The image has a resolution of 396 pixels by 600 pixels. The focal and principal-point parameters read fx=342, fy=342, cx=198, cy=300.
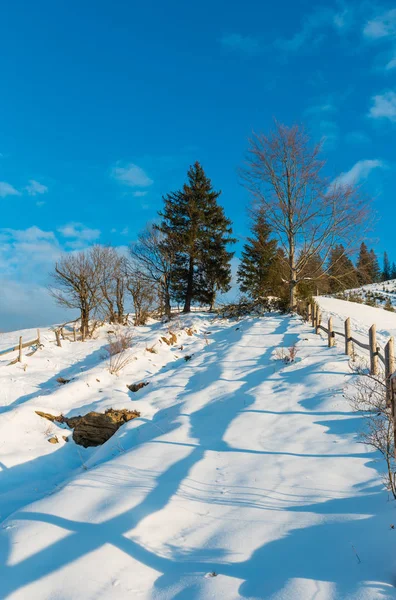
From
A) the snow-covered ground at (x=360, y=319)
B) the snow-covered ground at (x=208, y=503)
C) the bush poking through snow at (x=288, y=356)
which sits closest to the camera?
the snow-covered ground at (x=208, y=503)

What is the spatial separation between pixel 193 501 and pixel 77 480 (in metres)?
1.66

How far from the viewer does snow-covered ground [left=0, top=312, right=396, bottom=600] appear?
263cm

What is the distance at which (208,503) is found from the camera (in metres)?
3.82

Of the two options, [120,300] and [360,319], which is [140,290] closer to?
[120,300]

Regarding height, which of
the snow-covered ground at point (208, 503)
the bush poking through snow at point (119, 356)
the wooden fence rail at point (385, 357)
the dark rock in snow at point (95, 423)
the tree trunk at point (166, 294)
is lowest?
the dark rock in snow at point (95, 423)

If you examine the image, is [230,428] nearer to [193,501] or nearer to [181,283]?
[193,501]

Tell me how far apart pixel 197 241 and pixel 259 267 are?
20.1ft

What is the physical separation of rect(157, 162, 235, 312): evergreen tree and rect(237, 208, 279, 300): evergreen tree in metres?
2.39

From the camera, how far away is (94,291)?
24672mm

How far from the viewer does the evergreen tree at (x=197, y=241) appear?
2712cm

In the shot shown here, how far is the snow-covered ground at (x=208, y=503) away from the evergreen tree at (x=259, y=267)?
16974 millimetres

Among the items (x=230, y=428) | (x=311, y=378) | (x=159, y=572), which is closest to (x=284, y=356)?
(x=311, y=378)

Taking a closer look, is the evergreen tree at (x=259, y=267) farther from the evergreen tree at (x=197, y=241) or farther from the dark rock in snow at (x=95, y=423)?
the dark rock in snow at (x=95, y=423)

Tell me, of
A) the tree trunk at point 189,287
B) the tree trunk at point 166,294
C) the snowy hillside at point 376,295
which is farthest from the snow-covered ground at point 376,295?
the tree trunk at point 166,294
